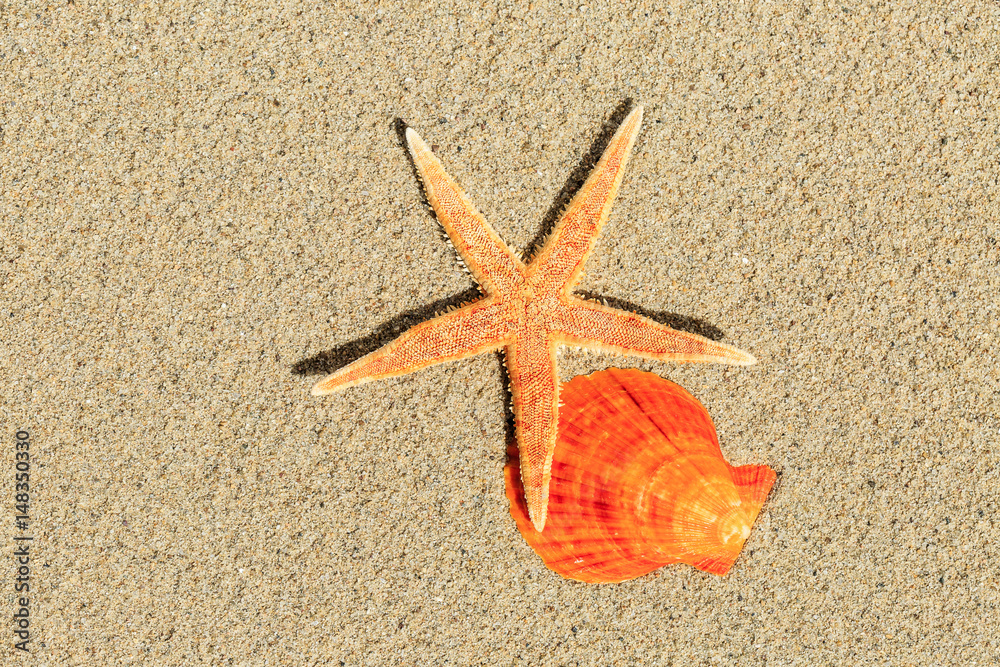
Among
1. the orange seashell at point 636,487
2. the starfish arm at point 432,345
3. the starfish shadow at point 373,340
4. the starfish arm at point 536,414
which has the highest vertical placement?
the starfish arm at point 432,345

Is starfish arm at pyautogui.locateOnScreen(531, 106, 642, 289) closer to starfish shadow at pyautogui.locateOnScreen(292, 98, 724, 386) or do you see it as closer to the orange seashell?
starfish shadow at pyautogui.locateOnScreen(292, 98, 724, 386)

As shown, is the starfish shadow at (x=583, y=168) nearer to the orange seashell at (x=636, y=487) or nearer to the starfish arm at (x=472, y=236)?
the starfish arm at (x=472, y=236)

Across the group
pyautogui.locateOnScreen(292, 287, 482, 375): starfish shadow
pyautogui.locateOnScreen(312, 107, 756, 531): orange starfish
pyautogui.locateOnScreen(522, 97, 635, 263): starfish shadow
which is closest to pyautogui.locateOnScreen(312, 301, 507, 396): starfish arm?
pyautogui.locateOnScreen(312, 107, 756, 531): orange starfish

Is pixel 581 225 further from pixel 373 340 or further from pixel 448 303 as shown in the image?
pixel 373 340

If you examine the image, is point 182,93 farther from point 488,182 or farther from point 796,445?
point 796,445

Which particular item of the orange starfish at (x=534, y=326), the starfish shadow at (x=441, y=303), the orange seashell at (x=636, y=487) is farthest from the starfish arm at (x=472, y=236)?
the orange seashell at (x=636, y=487)

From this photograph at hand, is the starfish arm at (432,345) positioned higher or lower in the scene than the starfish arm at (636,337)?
higher

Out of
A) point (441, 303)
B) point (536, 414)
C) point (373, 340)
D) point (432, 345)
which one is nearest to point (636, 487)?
point (536, 414)
